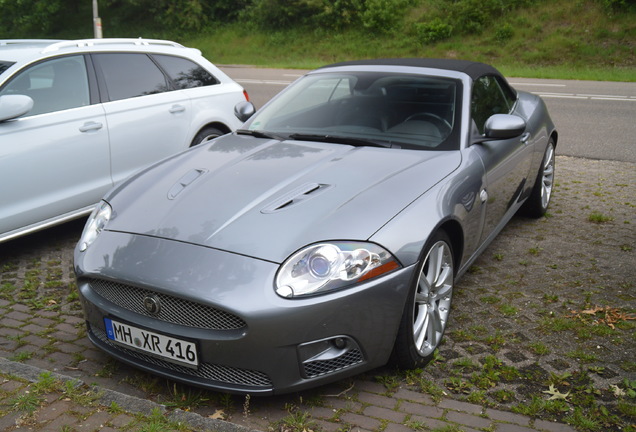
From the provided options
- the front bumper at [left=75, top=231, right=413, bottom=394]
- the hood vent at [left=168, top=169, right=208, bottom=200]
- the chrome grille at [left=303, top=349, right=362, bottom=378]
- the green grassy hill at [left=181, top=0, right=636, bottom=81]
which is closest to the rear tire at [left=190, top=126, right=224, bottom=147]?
the hood vent at [left=168, top=169, right=208, bottom=200]

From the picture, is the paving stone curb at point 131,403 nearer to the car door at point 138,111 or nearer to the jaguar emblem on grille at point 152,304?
the jaguar emblem on grille at point 152,304

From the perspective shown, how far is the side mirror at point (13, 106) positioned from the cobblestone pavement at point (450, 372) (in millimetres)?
1151

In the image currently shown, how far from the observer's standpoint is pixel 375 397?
3.28m

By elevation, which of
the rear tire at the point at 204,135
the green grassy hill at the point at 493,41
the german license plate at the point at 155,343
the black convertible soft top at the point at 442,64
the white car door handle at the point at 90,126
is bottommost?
the green grassy hill at the point at 493,41

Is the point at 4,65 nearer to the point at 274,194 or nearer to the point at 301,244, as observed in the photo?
the point at 274,194

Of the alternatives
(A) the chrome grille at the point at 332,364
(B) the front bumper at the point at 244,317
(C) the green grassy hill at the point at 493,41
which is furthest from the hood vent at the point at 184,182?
(C) the green grassy hill at the point at 493,41

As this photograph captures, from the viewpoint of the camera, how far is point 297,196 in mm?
3477

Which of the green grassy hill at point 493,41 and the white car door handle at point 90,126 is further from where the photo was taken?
the green grassy hill at point 493,41

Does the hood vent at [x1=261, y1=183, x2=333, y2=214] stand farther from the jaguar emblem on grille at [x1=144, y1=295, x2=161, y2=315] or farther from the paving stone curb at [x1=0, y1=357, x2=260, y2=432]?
the paving stone curb at [x1=0, y1=357, x2=260, y2=432]

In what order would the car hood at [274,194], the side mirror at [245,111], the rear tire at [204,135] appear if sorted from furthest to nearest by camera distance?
the rear tire at [204,135]
the side mirror at [245,111]
the car hood at [274,194]

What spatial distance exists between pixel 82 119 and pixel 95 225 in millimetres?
1941

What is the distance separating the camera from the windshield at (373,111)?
14.2 ft

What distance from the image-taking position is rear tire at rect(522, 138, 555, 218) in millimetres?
5902

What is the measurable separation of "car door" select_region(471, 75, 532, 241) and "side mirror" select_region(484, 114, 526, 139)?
0.12 metres
